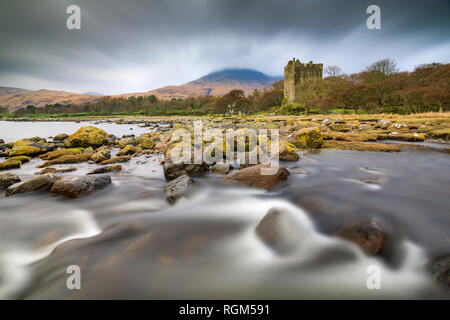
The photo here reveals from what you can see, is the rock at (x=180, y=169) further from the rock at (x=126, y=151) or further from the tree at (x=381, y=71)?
the tree at (x=381, y=71)

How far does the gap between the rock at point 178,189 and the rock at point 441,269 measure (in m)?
4.22

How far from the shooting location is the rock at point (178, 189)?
459 centimetres

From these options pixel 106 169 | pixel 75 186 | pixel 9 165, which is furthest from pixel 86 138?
pixel 75 186

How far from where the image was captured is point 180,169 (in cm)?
618

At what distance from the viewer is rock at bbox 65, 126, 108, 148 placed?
11648 millimetres

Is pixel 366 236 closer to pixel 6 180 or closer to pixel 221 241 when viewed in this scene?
pixel 221 241

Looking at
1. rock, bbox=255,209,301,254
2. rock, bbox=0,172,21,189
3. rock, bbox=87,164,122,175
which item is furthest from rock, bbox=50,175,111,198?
rock, bbox=255,209,301,254

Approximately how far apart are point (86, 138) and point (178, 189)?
10635 mm

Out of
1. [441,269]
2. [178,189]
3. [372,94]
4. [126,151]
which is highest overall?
[372,94]

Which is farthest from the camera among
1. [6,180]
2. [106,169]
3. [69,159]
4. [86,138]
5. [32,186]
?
[86,138]

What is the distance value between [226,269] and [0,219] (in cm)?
466

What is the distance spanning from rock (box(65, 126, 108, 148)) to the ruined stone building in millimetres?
65159

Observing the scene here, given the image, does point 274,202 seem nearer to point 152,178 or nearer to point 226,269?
point 226,269
